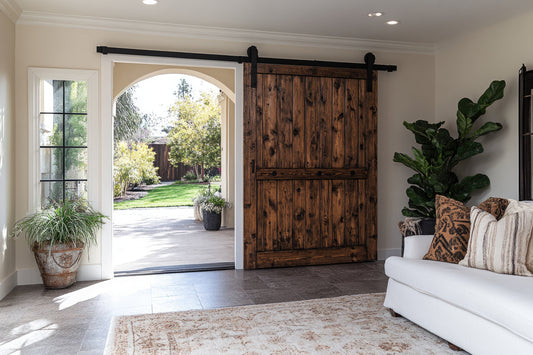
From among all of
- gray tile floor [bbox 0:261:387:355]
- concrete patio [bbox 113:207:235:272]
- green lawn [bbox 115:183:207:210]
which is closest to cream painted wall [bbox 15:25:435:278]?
gray tile floor [bbox 0:261:387:355]

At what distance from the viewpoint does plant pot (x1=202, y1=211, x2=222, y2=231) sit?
812cm

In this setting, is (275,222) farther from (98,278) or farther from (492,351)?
(492,351)

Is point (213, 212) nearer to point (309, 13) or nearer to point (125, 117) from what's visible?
point (125, 117)

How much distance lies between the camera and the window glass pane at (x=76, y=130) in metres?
4.57

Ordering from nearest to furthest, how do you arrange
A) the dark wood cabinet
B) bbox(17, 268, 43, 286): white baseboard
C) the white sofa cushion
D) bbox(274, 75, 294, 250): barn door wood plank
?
the white sofa cushion, the dark wood cabinet, bbox(17, 268, 43, 286): white baseboard, bbox(274, 75, 294, 250): barn door wood plank

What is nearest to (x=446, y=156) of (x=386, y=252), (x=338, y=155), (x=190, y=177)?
(x=338, y=155)

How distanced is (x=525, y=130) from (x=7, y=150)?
4947 millimetres

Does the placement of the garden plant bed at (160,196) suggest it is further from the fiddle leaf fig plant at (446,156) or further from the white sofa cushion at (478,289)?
the white sofa cushion at (478,289)

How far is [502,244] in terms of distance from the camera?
288 cm

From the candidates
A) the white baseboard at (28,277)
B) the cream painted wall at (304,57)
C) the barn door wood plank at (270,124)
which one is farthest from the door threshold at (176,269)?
the barn door wood plank at (270,124)

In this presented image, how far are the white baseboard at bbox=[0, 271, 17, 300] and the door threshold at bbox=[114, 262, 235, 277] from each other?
0.96m

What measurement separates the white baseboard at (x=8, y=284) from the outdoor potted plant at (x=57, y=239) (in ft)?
0.93

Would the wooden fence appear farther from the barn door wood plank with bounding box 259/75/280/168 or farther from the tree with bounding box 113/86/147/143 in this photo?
the barn door wood plank with bounding box 259/75/280/168

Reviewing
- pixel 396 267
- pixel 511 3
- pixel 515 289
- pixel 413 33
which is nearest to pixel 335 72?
pixel 413 33
